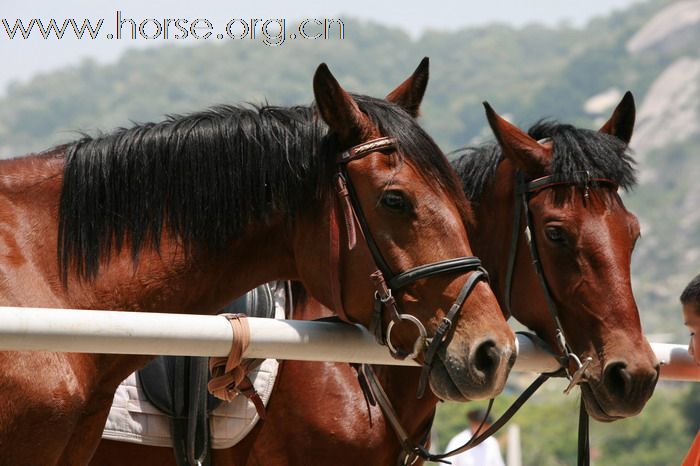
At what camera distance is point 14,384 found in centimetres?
330

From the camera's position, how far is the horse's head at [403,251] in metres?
3.56

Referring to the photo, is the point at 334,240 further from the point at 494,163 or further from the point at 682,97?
the point at 682,97

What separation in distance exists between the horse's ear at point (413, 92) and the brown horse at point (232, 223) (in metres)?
0.31

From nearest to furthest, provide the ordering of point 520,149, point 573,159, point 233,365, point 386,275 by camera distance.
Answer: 1. point 233,365
2. point 386,275
3. point 573,159
4. point 520,149

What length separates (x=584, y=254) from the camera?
4.47 metres

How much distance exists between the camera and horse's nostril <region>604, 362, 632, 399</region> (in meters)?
4.21

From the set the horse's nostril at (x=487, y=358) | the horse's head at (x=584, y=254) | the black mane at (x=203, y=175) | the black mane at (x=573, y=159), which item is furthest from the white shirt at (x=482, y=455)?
the horse's nostril at (x=487, y=358)

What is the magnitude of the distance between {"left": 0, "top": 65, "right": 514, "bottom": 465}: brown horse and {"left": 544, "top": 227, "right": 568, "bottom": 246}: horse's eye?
0.85 meters

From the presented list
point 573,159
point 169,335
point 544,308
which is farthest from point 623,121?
point 169,335

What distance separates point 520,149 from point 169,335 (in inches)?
88.5

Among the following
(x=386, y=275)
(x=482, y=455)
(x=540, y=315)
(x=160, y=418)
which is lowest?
(x=482, y=455)

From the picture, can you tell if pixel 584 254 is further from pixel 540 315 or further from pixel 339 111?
pixel 339 111

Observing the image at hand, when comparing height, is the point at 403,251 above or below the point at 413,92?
below

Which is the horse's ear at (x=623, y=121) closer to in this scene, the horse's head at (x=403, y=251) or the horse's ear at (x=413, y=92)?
the horse's ear at (x=413, y=92)
